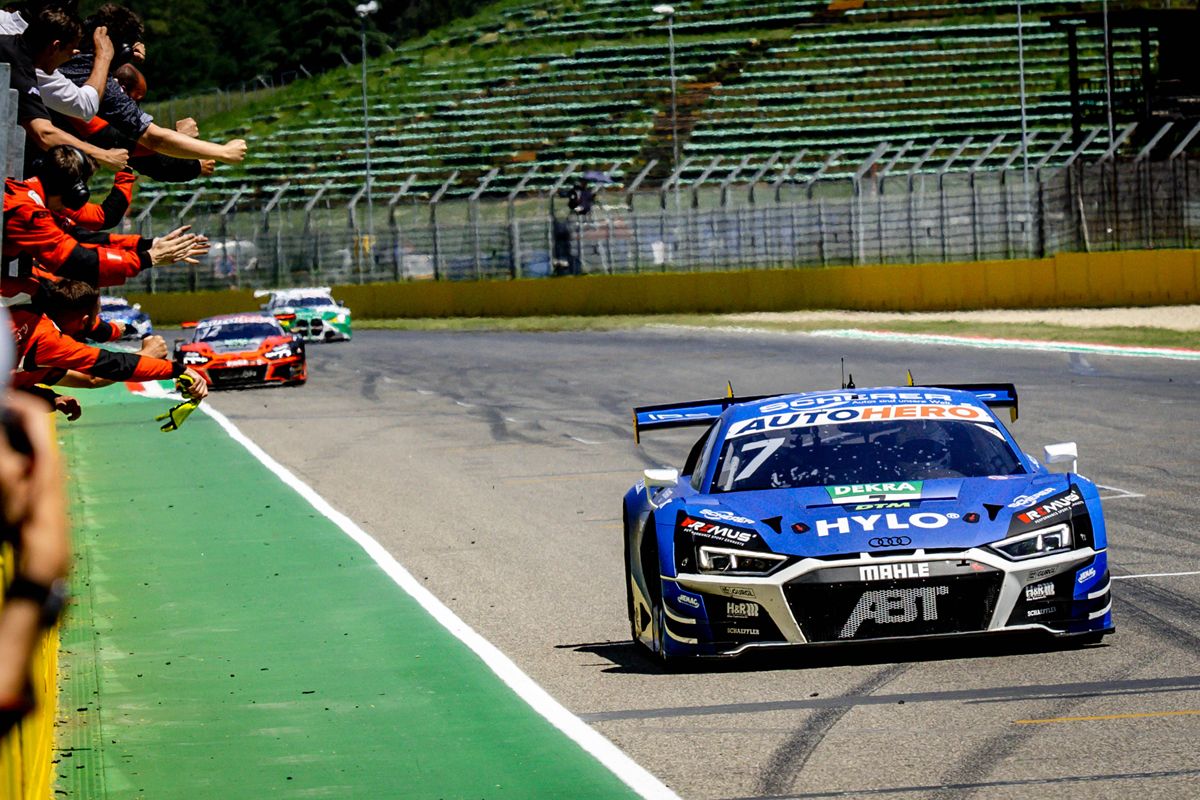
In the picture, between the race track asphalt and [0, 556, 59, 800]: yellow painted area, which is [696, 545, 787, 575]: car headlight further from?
[0, 556, 59, 800]: yellow painted area

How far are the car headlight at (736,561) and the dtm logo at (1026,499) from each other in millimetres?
1171

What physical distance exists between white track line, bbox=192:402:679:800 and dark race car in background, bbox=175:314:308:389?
15.9 meters

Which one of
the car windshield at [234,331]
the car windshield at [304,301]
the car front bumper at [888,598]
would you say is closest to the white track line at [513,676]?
the car front bumper at [888,598]

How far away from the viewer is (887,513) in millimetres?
9211

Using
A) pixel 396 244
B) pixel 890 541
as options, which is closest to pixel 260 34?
pixel 396 244

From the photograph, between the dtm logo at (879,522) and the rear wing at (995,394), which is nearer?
the dtm logo at (879,522)

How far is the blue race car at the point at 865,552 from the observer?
8922mm

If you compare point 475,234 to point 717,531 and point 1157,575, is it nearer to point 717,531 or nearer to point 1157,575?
point 1157,575

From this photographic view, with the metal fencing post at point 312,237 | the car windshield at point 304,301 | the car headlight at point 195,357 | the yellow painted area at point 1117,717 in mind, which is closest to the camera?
the yellow painted area at point 1117,717

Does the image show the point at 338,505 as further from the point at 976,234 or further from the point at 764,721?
the point at 976,234

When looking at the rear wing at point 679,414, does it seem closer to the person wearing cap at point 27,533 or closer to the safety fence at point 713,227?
the person wearing cap at point 27,533

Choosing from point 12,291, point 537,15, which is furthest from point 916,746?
point 537,15

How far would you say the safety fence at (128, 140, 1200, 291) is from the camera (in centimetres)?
4250

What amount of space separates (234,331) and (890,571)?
26662 mm
